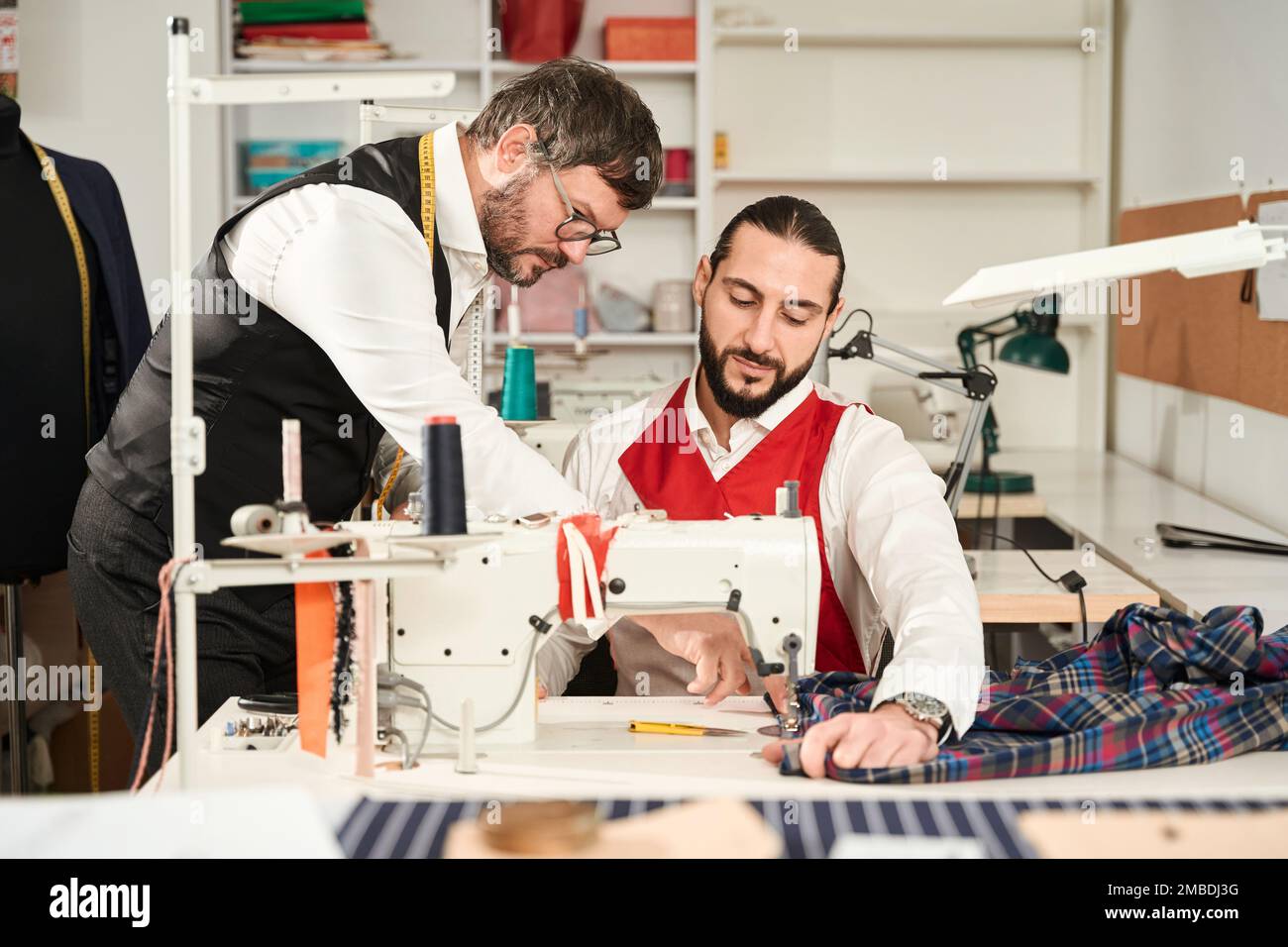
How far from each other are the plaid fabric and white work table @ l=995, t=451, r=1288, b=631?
28.9 inches

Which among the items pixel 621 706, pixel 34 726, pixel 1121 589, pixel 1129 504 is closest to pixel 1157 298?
pixel 1129 504

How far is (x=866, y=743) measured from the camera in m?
1.36

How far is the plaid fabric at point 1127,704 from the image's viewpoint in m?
1.35

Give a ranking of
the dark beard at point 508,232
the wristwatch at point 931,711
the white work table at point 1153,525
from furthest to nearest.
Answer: the white work table at point 1153,525, the dark beard at point 508,232, the wristwatch at point 931,711

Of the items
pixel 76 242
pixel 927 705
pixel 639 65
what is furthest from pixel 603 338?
pixel 927 705

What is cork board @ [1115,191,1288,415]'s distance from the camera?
10.0ft

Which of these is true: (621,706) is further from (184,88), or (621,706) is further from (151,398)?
(184,88)

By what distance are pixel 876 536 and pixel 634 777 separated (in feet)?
2.03

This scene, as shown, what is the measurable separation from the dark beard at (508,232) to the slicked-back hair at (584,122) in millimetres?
65

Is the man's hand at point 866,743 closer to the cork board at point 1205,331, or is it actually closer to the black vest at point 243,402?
the black vest at point 243,402

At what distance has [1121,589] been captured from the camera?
2.40m

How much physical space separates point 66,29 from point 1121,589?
339cm

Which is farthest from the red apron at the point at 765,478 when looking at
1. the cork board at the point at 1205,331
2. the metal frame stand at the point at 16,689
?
the cork board at the point at 1205,331

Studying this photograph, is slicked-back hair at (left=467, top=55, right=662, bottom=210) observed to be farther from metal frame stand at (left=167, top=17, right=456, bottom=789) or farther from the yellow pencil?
the yellow pencil
